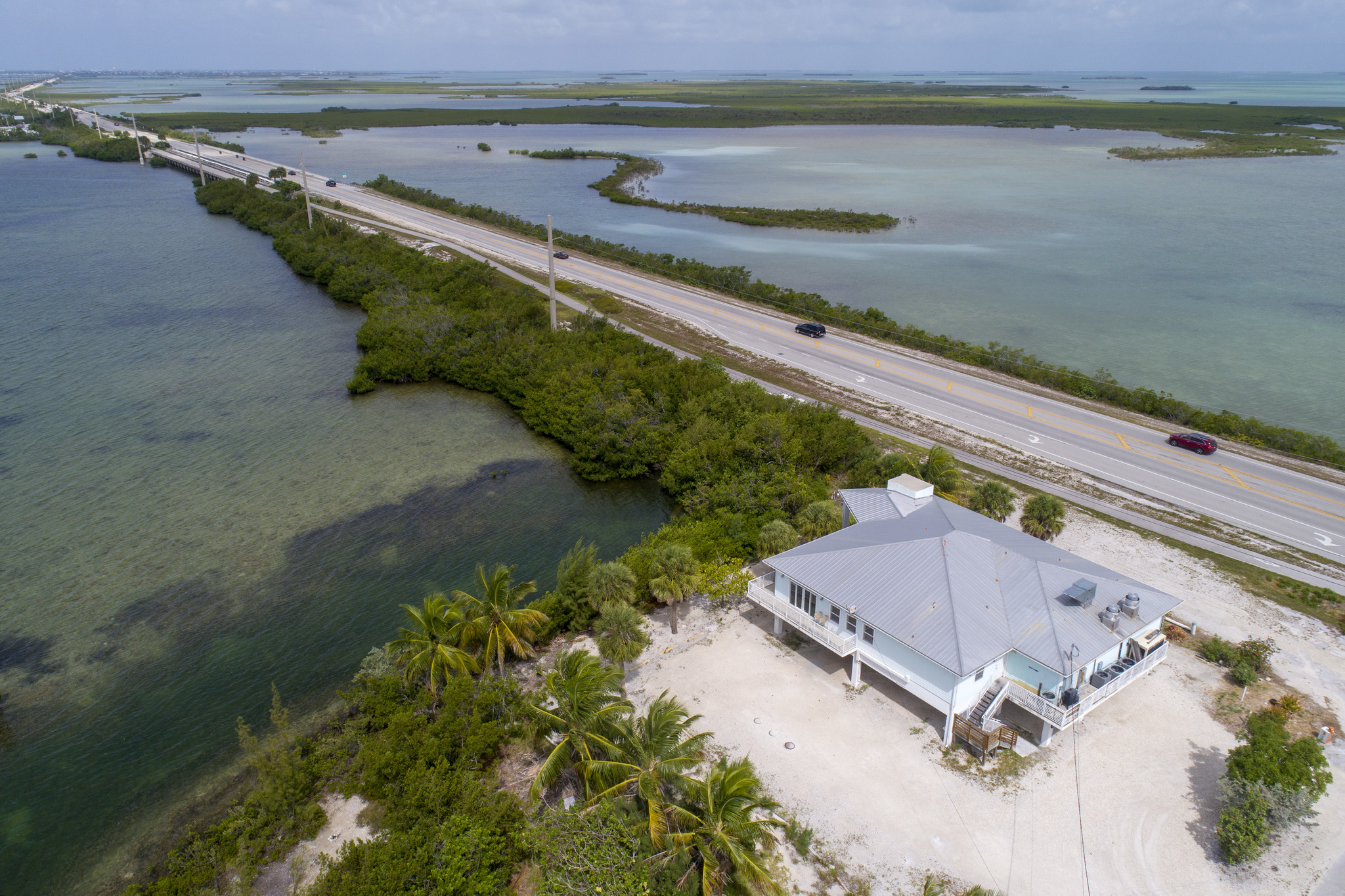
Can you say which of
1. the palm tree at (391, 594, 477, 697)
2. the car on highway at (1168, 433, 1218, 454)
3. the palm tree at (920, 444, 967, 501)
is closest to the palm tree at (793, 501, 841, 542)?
the palm tree at (920, 444, 967, 501)

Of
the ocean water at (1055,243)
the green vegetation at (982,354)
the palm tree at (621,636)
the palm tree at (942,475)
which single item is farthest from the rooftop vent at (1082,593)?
the ocean water at (1055,243)

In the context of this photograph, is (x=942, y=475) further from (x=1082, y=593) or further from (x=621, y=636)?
(x=621, y=636)

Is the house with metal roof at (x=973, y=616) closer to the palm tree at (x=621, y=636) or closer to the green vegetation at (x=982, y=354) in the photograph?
the palm tree at (x=621, y=636)

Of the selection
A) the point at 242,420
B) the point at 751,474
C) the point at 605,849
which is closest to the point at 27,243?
the point at 242,420

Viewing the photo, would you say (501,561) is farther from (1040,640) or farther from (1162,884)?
(1162,884)

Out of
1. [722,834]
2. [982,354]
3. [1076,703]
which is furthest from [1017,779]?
[982,354]

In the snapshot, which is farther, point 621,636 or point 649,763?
point 621,636
